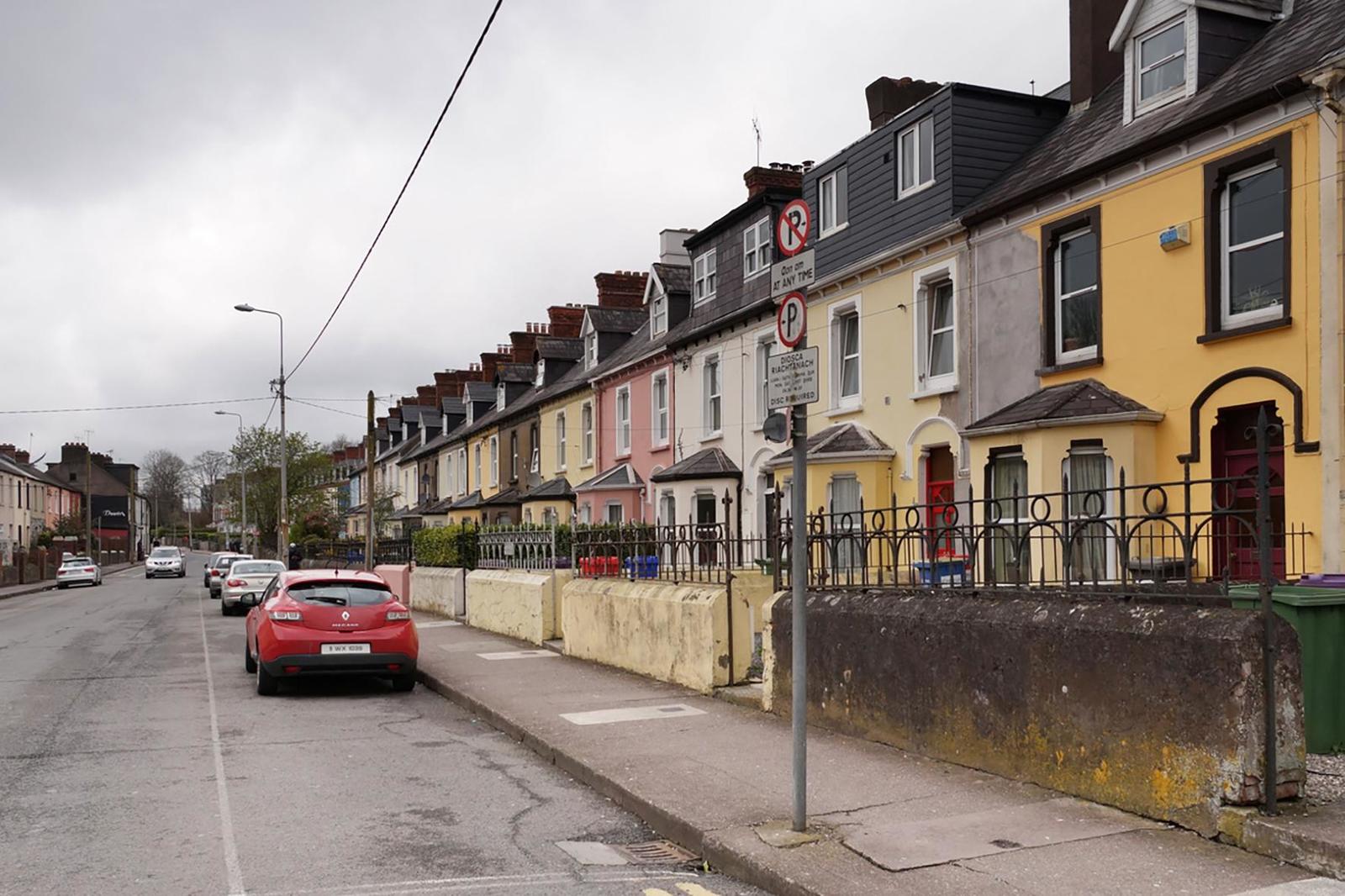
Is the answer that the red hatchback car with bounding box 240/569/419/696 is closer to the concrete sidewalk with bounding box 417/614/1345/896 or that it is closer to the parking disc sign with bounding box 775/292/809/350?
the concrete sidewalk with bounding box 417/614/1345/896

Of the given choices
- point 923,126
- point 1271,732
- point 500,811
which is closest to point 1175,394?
point 923,126

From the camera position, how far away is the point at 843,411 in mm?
20562

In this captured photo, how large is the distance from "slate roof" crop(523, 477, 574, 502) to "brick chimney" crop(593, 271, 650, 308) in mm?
5953

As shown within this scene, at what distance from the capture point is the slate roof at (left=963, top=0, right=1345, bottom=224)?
41.3ft

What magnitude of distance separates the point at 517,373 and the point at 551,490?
10733mm

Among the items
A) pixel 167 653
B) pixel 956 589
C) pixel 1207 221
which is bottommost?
pixel 167 653

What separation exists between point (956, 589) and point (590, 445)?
85.6ft

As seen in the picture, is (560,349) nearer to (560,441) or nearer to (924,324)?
(560,441)

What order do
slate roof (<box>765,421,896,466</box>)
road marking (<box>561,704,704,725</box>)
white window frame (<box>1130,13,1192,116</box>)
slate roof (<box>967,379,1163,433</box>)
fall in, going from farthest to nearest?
slate roof (<box>765,421,896,466</box>) < white window frame (<box>1130,13,1192,116</box>) < slate roof (<box>967,379,1163,433</box>) < road marking (<box>561,704,704,725</box>)

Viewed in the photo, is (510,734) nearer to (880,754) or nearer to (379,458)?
(880,754)

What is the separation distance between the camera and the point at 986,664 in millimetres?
7496

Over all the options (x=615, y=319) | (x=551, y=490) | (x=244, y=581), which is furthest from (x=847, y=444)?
(x=244, y=581)

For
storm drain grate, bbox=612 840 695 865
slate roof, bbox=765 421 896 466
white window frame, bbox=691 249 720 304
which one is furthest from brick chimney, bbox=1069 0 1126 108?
storm drain grate, bbox=612 840 695 865

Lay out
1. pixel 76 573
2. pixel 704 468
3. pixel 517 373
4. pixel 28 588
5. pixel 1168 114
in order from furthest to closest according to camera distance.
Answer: pixel 76 573 < pixel 28 588 < pixel 517 373 < pixel 704 468 < pixel 1168 114
